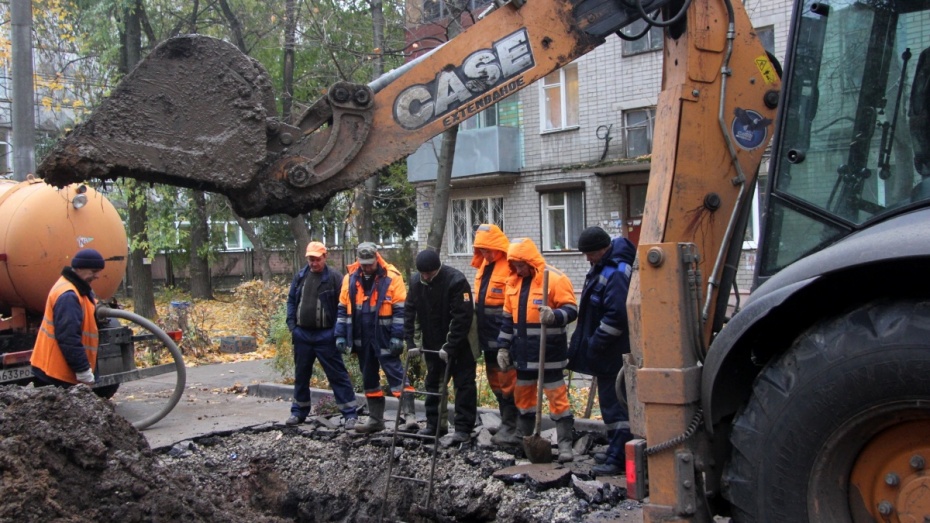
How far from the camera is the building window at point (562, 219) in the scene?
2031 cm

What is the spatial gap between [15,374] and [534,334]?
5436 millimetres

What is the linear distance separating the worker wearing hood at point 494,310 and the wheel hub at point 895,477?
14.1 ft

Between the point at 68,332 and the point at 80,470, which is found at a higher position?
the point at 68,332

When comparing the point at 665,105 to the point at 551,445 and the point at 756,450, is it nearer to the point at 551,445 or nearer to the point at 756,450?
the point at 756,450

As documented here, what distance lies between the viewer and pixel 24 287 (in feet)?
29.4

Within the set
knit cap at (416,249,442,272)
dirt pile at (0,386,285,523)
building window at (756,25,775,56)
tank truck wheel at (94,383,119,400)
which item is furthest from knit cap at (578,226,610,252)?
building window at (756,25,775,56)

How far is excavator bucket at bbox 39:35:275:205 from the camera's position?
361 centimetres

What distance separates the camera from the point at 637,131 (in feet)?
61.7

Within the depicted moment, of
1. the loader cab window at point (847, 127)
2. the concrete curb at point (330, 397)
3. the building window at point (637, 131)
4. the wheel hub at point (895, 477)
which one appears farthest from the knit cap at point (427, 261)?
the building window at point (637, 131)

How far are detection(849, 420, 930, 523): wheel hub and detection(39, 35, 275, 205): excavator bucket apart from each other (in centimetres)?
269

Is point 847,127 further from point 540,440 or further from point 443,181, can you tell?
point 443,181

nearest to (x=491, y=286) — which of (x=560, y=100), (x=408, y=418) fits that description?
(x=408, y=418)

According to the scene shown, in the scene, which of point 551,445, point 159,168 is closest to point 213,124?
point 159,168

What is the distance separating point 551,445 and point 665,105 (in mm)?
3493
